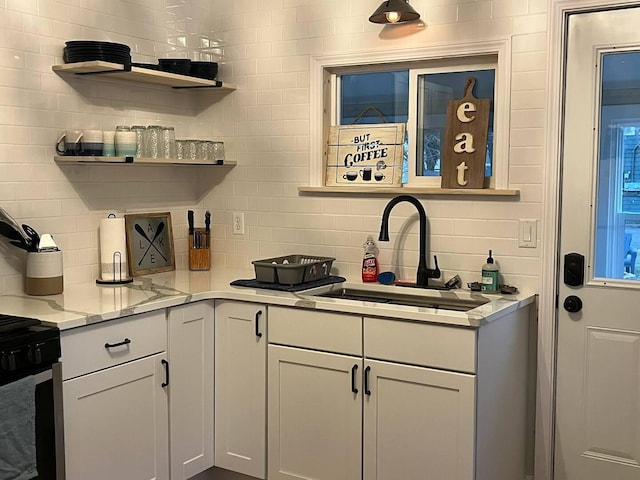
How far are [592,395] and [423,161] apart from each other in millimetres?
1263

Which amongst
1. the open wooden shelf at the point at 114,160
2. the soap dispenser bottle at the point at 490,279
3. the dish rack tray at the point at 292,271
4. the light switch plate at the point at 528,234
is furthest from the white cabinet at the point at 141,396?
the light switch plate at the point at 528,234

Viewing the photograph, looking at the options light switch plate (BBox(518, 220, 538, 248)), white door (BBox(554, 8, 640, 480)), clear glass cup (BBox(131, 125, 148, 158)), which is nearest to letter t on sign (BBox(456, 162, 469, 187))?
light switch plate (BBox(518, 220, 538, 248))

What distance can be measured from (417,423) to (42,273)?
163 centimetres

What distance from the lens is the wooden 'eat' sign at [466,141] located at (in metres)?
3.34

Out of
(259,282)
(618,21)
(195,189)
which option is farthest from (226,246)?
(618,21)

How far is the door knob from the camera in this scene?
124 inches

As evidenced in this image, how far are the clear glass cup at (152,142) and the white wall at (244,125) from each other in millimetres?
198

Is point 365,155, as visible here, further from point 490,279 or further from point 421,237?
point 490,279

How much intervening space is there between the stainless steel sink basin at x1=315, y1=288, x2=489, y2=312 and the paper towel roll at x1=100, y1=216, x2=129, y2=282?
0.93 meters

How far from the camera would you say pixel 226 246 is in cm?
410

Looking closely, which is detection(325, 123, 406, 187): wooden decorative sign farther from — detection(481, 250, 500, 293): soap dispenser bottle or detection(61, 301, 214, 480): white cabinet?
detection(61, 301, 214, 480): white cabinet

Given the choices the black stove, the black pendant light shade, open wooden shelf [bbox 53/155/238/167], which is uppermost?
the black pendant light shade

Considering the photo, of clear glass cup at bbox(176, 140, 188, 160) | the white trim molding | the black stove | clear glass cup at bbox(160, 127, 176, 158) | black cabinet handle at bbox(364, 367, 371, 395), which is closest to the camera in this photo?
the black stove

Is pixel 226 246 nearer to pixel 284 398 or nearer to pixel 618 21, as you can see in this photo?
pixel 284 398
